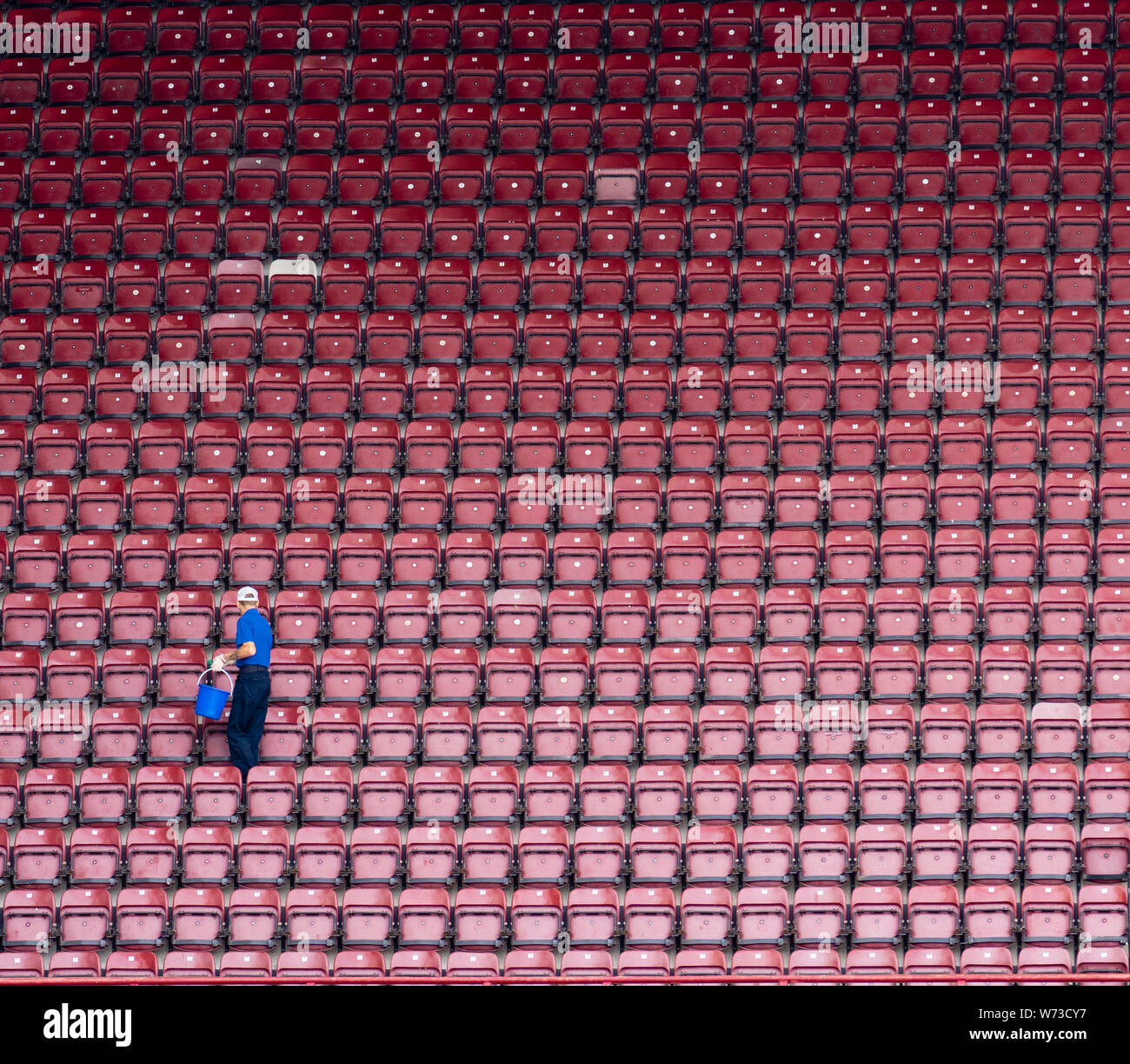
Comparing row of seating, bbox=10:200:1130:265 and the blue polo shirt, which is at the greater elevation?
row of seating, bbox=10:200:1130:265

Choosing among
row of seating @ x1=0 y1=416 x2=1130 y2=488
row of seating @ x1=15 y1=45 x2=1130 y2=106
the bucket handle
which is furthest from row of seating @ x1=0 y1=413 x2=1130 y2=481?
row of seating @ x1=15 y1=45 x2=1130 y2=106

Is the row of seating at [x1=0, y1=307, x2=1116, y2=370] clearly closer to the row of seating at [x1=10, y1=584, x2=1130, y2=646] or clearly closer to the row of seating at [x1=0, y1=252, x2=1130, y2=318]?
the row of seating at [x1=0, y1=252, x2=1130, y2=318]

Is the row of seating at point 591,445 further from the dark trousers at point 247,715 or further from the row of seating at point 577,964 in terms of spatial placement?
the row of seating at point 577,964

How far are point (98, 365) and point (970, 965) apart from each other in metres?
6.01

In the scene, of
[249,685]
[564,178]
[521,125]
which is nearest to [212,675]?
[249,685]

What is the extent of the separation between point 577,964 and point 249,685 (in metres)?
2.08

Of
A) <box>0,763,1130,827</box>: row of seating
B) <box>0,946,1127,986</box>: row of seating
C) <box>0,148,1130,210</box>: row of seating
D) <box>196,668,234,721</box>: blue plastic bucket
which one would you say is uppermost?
<box>0,148,1130,210</box>: row of seating

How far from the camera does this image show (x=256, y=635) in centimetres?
914

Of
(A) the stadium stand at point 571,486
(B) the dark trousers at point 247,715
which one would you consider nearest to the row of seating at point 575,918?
(A) the stadium stand at point 571,486

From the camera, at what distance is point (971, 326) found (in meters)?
10.7

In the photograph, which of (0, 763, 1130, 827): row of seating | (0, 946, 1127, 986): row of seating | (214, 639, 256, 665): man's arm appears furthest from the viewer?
(214, 639, 256, 665): man's arm

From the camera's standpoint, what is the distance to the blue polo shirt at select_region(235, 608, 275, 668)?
30.0ft

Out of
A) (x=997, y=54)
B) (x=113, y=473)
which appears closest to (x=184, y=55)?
(x=113, y=473)

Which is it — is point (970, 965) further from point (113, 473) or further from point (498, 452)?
point (113, 473)
